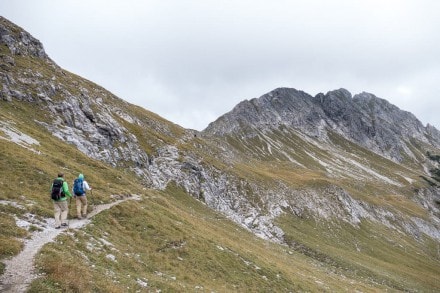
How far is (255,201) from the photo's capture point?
280ft

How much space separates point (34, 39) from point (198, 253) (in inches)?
2981

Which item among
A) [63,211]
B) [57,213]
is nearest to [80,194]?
[63,211]

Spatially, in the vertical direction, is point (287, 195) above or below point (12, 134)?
above

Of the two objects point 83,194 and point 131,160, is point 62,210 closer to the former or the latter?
point 83,194

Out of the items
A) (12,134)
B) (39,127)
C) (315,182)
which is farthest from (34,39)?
(315,182)

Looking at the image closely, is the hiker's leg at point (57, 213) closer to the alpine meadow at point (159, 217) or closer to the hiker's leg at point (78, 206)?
the alpine meadow at point (159, 217)

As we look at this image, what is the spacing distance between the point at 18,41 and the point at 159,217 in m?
64.3

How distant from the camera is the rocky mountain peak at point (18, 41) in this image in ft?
244

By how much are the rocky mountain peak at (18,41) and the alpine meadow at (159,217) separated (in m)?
0.39

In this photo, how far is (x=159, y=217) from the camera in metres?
36.8

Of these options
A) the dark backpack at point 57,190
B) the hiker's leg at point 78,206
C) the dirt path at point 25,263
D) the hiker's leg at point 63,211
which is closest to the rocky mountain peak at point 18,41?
the hiker's leg at point 78,206

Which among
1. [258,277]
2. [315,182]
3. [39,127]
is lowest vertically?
[258,277]

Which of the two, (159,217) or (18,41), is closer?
(159,217)

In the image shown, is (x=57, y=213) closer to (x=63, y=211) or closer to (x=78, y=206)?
(x=63, y=211)
